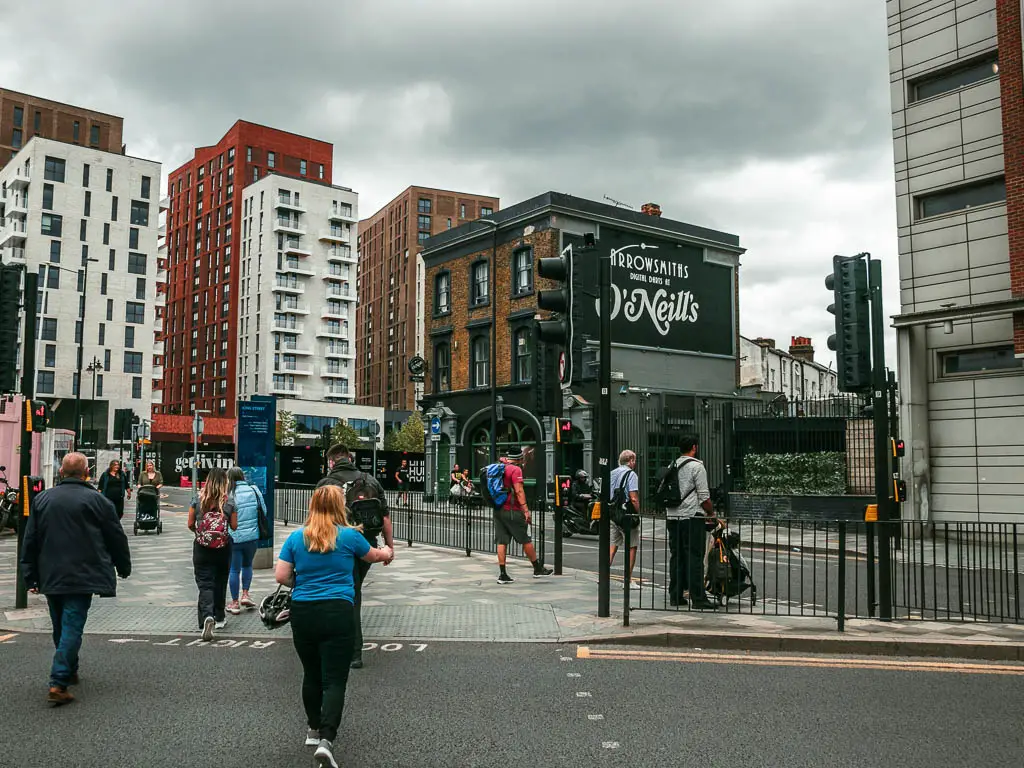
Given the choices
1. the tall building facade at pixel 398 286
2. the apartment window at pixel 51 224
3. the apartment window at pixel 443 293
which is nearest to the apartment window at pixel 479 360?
the apartment window at pixel 443 293

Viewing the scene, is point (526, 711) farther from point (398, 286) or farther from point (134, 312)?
point (398, 286)

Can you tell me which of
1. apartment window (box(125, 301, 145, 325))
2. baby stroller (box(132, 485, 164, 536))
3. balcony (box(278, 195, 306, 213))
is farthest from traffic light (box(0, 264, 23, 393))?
balcony (box(278, 195, 306, 213))

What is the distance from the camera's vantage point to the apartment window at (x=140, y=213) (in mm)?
78375

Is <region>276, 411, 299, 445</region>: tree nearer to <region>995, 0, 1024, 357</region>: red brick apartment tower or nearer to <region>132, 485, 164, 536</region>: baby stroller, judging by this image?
<region>132, 485, 164, 536</region>: baby stroller

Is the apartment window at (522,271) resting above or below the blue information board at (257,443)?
above

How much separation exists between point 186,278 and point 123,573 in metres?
102

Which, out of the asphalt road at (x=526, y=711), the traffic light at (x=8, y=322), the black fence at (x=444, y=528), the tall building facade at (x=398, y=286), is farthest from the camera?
the tall building facade at (x=398, y=286)

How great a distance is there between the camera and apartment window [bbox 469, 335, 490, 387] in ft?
120

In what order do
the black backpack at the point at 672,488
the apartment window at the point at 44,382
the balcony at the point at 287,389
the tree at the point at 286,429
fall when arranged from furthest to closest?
the balcony at the point at 287,389 < the tree at the point at 286,429 < the apartment window at the point at 44,382 < the black backpack at the point at 672,488

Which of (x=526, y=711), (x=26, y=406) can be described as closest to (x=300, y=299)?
(x=26, y=406)

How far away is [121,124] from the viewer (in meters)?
87.1

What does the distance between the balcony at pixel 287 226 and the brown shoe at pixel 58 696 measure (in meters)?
85.6

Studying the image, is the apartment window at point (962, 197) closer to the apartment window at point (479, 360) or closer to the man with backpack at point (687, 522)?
the man with backpack at point (687, 522)

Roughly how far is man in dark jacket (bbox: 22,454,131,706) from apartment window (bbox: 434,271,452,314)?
32382mm
